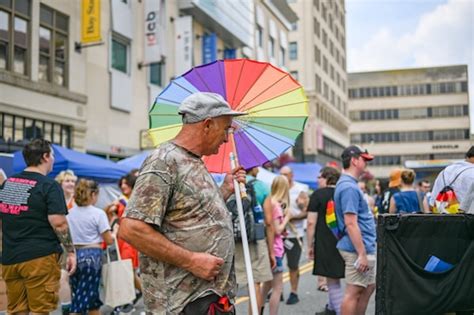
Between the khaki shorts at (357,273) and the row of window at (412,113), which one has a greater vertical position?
the row of window at (412,113)

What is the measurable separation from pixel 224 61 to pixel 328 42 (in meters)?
58.7

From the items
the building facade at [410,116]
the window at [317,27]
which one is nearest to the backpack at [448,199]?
the window at [317,27]

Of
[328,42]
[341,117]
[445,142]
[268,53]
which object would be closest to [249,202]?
[268,53]

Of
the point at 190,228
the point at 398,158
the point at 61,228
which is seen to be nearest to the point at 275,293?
the point at 61,228

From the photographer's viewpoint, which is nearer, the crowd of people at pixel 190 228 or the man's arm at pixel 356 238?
the crowd of people at pixel 190 228

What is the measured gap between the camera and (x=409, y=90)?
80125mm

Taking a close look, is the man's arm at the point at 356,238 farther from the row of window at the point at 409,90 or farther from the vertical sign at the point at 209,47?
the row of window at the point at 409,90

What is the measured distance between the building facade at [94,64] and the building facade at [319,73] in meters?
24.1

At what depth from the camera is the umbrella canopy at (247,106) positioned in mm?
3893

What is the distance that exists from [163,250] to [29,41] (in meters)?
15.4

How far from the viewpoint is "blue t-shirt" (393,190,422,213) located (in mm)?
7496

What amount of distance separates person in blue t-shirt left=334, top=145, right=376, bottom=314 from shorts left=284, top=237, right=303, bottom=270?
273cm

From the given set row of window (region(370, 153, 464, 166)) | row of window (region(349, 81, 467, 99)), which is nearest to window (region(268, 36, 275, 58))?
row of window (region(370, 153, 464, 166))

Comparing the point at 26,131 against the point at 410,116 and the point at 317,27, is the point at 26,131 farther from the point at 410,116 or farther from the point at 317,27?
the point at 410,116
